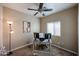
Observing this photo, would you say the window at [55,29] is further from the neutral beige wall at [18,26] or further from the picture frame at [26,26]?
the picture frame at [26,26]

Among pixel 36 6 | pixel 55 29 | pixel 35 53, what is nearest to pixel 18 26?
pixel 36 6

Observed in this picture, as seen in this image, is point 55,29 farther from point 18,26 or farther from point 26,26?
point 18,26

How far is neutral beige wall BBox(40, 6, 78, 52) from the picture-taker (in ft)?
6.00

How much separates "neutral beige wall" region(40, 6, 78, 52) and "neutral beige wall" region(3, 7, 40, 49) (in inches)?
9.0

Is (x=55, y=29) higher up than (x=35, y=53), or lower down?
higher up

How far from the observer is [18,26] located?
78.2 inches

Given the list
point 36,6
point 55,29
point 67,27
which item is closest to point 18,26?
point 36,6

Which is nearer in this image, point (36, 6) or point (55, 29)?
point (36, 6)

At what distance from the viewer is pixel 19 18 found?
200 centimetres

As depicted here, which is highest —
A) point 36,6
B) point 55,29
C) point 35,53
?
point 36,6

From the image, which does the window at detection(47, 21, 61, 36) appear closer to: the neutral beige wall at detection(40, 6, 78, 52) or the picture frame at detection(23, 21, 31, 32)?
the neutral beige wall at detection(40, 6, 78, 52)

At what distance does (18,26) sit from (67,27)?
1.15 m

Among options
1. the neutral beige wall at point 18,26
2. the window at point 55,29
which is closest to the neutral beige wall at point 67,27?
the window at point 55,29

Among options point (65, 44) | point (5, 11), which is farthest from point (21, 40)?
point (65, 44)
